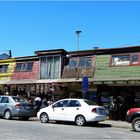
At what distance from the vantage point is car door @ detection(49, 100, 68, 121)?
2323cm

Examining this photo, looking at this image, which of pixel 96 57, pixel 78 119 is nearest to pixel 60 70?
pixel 96 57

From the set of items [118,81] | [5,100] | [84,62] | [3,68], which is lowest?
[5,100]

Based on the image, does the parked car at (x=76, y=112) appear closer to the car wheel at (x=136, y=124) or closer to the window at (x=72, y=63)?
the car wheel at (x=136, y=124)

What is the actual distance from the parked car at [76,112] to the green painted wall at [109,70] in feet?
14.6

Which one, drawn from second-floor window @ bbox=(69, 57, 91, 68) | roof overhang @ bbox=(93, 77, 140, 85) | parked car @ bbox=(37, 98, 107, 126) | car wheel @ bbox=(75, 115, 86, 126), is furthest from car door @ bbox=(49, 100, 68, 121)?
second-floor window @ bbox=(69, 57, 91, 68)

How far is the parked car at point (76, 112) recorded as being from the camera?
22141 millimetres

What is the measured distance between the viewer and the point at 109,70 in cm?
2747

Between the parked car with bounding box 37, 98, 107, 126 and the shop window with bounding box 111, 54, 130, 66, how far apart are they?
17.2 ft

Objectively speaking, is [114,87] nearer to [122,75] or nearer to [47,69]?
[122,75]

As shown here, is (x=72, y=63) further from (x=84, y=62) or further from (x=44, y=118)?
(x=44, y=118)

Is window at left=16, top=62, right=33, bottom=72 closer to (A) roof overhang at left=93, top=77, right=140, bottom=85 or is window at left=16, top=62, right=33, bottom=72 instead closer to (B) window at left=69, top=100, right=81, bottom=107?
(A) roof overhang at left=93, top=77, right=140, bottom=85

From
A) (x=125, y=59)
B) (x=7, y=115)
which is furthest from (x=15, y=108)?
(x=125, y=59)

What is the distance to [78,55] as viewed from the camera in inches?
1164

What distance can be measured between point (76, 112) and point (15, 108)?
5130mm
